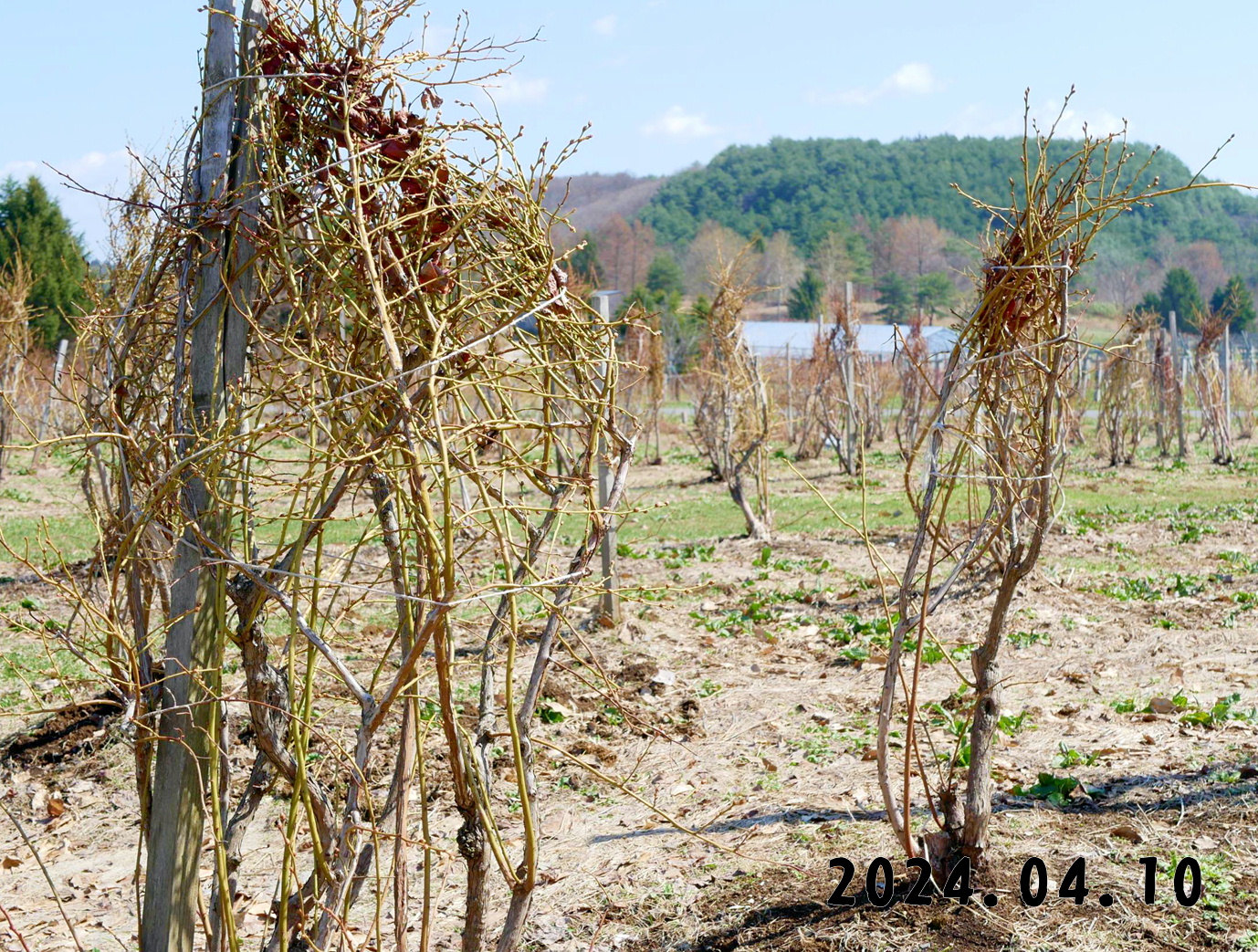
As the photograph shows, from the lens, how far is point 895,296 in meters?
63.7

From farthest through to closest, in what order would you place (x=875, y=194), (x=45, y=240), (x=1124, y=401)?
(x=875, y=194) → (x=45, y=240) → (x=1124, y=401)

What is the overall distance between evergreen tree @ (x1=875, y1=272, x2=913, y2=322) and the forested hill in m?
12.6

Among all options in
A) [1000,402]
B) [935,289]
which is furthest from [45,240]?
[935,289]

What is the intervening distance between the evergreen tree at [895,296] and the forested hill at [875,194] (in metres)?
12.6

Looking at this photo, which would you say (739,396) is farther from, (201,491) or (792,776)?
(201,491)

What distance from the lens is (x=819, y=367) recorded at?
Result: 17.2 metres

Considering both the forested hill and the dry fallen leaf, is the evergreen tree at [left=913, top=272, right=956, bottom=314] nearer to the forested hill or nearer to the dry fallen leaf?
the forested hill

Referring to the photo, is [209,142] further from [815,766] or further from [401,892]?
[815,766]

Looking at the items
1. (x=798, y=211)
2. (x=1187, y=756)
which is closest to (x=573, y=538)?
(x=1187, y=756)

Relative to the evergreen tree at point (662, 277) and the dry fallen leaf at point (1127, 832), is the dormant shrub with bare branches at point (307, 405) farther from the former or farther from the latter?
the evergreen tree at point (662, 277)

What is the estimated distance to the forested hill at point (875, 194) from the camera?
272 feet

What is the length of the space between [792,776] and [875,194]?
94.1 m

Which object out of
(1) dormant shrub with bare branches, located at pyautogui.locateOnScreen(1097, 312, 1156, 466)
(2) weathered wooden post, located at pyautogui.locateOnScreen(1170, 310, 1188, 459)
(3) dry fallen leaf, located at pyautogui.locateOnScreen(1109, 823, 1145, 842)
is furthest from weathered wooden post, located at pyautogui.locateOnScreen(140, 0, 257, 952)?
(2) weathered wooden post, located at pyautogui.locateOnScreen(1170, 310, 1188, 459)

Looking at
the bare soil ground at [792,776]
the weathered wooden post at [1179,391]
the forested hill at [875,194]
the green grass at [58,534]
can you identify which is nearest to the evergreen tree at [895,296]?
the forested hill at [875,194]
